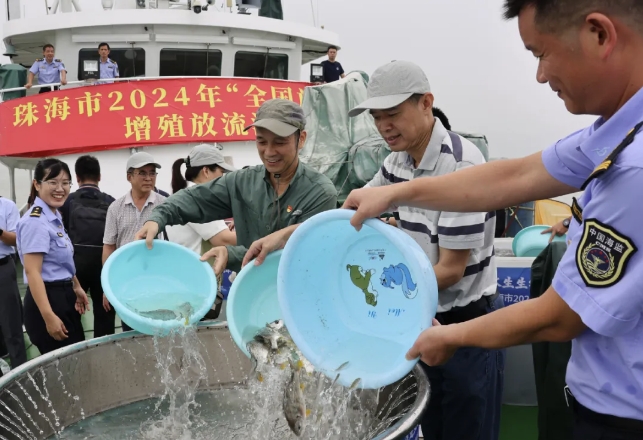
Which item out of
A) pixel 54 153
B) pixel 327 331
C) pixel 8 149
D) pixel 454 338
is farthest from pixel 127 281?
pixel 8 149

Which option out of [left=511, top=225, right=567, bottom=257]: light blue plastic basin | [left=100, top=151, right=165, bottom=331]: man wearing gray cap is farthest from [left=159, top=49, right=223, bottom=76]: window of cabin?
[left=511, top=225, right=567, bottom=257]: light blue plastic basin

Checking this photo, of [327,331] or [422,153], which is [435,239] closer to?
[422,153]

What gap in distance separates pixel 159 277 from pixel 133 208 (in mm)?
1118

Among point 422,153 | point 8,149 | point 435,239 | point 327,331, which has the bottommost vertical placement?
point 8,149

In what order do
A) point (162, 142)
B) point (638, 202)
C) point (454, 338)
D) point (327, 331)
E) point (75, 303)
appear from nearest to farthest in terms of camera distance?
point (638, 202), point (454, 338), point (327, 331), point (75, 303), point (162, 142)

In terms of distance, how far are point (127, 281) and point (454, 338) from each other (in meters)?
1.60

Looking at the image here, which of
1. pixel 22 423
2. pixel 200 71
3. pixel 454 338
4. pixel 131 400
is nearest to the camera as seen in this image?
pixel 454 338

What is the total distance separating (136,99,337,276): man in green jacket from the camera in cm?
236

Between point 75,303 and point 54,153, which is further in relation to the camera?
point 54,153

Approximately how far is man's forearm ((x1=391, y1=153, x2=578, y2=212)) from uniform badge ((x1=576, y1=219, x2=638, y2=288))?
0.39m

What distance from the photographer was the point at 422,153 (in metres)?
2.12

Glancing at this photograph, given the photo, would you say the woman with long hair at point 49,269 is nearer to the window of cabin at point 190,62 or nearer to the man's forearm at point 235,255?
the man's forearm at point 235,255

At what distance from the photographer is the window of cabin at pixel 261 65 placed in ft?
30.2

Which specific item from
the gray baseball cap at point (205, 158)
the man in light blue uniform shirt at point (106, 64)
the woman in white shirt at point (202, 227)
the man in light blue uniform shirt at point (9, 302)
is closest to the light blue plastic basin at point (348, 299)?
the woman in white shirt at point (202, 227)
